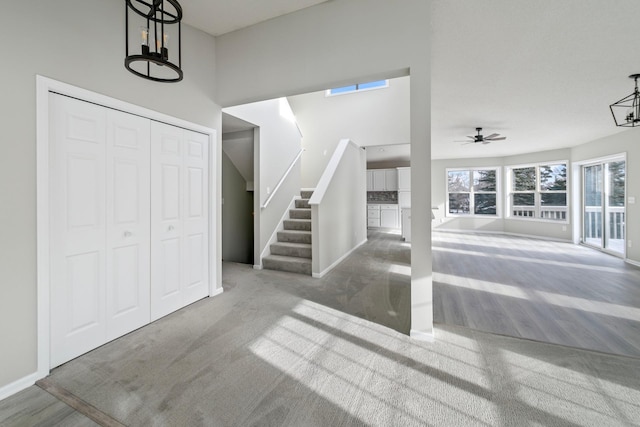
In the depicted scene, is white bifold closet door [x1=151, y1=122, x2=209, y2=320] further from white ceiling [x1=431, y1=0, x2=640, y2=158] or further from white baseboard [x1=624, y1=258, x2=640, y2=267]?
white baseboard [x1=624, y1=258, x2=640, y2=267]

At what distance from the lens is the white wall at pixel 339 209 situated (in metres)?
4.20

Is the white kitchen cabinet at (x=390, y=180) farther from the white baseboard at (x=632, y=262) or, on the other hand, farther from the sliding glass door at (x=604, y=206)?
the white baseboard at (x=632, y=262)

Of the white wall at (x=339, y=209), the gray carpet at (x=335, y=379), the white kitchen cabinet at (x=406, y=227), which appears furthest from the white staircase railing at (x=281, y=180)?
the white kitchen cabinet at (x=406, y=227)

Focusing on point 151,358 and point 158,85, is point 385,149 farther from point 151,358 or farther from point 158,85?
point 151,358

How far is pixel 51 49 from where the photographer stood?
6.31 ft

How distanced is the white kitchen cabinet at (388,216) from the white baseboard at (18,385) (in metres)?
9.30

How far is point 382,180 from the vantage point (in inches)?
397

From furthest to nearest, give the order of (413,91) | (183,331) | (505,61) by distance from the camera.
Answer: (505,61) < (183,331) < (413,91)

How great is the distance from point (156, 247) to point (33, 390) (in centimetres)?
126

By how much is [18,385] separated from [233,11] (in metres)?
3.49

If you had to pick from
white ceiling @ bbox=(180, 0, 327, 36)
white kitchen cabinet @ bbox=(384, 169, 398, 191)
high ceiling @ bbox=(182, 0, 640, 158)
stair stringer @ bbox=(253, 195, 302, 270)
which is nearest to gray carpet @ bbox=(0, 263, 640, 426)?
stair stringer @ bbox=(253, 195, 302, 270)

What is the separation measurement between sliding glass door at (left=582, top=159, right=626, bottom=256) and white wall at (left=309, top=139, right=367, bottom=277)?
5311 mm

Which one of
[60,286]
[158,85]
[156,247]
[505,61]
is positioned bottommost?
[60,286]

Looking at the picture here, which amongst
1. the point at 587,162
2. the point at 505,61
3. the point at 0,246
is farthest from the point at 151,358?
the point at 587,162
